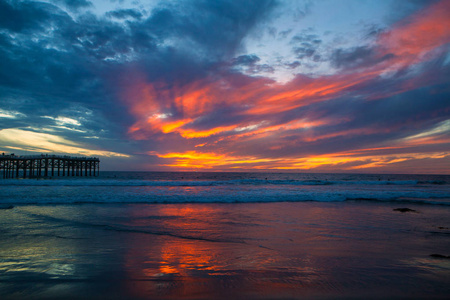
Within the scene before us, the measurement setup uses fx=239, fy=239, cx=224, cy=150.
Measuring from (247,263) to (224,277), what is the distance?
3.08ft

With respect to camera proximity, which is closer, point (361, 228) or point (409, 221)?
point (361, 228)

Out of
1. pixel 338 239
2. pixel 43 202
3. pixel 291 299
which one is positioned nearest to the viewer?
pixel 291 299

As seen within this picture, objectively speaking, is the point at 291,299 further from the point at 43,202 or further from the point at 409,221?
the point at 43,202

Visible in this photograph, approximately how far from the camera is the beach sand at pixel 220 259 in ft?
13.6

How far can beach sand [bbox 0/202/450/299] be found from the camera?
416 centimetres

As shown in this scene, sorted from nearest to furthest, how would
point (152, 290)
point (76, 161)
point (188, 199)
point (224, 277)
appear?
point (152, 290) < point (224, 277) < point (188, 199) < point (76, 161)

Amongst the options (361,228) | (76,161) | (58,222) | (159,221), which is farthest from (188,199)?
(76,161)

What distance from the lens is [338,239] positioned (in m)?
7.64

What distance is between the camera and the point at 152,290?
4.12m

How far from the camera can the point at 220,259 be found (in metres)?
5.68

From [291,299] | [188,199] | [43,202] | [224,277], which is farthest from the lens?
[188,199]

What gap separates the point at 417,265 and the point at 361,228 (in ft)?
12.7

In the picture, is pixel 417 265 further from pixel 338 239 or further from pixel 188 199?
pixel 188 199

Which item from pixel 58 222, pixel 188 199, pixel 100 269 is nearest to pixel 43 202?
pixel 58 222
